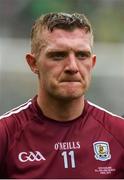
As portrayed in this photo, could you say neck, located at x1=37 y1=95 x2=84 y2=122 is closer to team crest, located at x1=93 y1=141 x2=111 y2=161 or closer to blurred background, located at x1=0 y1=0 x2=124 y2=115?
team crest, located at x1=93 y1=141 x2=111 y2=161

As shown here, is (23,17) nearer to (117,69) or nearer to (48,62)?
(117,69)

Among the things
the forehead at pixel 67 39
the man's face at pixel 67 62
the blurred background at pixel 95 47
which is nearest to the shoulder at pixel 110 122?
the man's face at pixel 67 62

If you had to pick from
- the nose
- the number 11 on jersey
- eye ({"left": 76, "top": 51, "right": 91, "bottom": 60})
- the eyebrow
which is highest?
the eyebrow

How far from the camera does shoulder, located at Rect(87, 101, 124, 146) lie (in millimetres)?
2046

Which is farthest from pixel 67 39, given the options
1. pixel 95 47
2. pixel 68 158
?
pixel 95 47

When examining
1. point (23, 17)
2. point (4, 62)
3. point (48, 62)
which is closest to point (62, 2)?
point (23, 17)

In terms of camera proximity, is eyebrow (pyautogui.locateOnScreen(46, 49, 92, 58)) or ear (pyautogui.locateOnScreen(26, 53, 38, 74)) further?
ear (pyautogui.locateOnScreen(26, 53, 38, 74))

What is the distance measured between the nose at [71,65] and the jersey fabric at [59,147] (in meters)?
0.22

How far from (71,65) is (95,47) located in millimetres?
1616

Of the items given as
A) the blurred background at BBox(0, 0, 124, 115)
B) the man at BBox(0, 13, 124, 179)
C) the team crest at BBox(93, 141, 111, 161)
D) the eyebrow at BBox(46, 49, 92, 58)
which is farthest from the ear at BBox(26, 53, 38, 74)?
the blurred background at BBox(0, 0, 124, 115)

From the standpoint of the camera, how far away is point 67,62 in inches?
77.2

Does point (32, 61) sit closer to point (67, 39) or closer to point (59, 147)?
point (67, 39)

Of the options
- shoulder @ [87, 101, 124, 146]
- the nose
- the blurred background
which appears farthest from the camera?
the blurred background

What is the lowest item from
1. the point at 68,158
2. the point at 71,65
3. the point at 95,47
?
the point at 68,158
